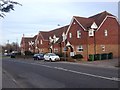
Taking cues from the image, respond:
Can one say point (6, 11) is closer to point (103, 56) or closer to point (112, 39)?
point (103, 56)

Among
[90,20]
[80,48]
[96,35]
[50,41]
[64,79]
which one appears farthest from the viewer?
[50,41]

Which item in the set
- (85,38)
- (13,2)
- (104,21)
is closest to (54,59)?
(85,38)

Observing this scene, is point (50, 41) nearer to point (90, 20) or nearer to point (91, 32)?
point (90, 20)

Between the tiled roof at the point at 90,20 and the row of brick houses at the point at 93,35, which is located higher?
the tiled roof at the point at 90,20

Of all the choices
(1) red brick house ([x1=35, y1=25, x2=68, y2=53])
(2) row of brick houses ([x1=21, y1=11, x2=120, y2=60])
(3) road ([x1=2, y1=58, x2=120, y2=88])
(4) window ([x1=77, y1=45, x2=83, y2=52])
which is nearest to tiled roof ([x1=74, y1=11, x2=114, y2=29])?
(2) row of brick houses ([x1=21, y1=11, x2=120, y2=60])

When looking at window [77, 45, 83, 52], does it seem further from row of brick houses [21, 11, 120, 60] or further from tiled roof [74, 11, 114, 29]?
tiled roof [74, 11, 114, 29]

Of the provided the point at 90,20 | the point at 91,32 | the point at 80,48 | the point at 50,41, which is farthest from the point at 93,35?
the point at 50,41

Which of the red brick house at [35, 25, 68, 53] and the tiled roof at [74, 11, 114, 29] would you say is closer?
the tiled roof at [74, 11, 114, 29]

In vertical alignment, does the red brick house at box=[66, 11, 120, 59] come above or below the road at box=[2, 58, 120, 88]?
above

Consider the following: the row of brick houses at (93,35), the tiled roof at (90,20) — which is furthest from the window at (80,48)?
the tiled roof at (90,20)

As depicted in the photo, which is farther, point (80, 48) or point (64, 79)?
point (80, 48)

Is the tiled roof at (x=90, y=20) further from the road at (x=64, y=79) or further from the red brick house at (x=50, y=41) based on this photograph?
the road at (x=64, y=79)

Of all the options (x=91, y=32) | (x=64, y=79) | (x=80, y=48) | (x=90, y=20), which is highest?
(x=90, y=20)

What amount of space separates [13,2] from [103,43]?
4367 centimetres
